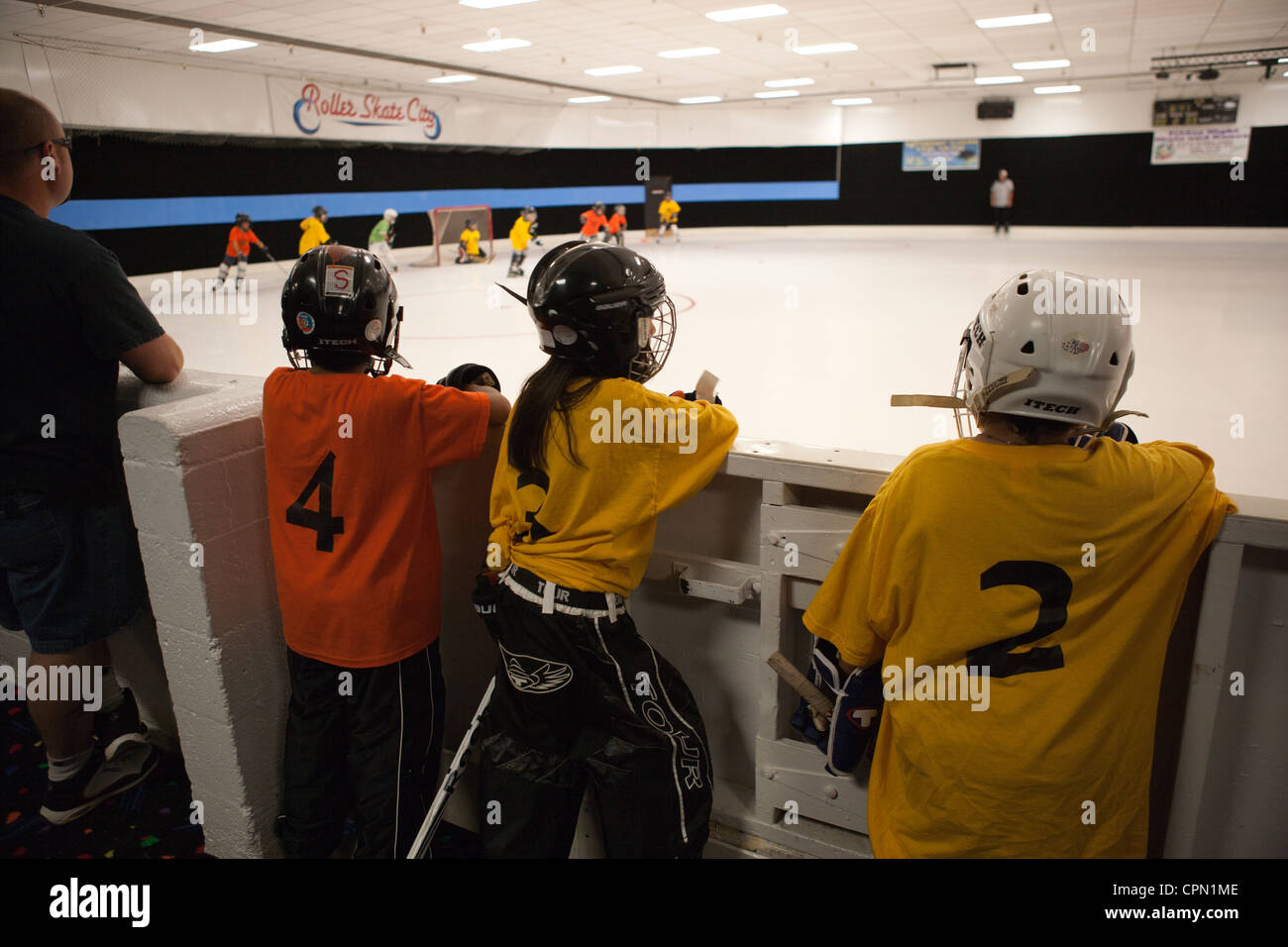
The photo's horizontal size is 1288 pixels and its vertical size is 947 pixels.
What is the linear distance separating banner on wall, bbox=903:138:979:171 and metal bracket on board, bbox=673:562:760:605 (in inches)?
969

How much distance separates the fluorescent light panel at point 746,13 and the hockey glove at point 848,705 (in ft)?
37.8

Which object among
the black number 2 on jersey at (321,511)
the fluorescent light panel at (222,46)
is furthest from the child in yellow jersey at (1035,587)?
the fluorescent light panel at (222,46)

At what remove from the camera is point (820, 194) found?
25.5 m

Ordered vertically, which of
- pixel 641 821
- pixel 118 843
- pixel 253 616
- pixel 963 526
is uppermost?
pixel 963 526

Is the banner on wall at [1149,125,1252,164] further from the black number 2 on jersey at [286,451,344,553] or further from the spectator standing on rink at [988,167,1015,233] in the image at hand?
the black number 2 on jersey at [286,451,344,553]

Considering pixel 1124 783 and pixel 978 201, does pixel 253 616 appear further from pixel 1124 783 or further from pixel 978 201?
pixel 978 201

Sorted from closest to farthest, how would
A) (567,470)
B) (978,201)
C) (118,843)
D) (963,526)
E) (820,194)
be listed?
(963,526), (567,470), (118,843), (978,201), (820,194)

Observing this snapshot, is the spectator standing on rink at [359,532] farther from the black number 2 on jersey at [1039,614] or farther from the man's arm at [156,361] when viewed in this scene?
the black number 2 on jersey at [1039,614]

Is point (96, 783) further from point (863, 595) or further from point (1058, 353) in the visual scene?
point (1058, 353)

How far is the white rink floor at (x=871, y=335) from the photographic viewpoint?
18.1 feet

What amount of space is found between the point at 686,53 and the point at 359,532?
49.0 ft

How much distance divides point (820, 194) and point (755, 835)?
25.7 meters

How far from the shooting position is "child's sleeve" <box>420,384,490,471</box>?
6.26 ft
